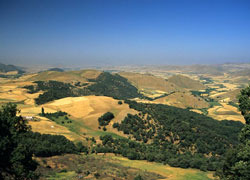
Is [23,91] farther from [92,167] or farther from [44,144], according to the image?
[92,167]

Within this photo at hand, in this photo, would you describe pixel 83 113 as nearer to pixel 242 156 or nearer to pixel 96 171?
pixel 96 171

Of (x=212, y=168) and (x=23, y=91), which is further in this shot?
(x=23, y=91)

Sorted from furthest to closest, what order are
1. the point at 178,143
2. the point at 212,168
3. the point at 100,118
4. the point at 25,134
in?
the point at 100,118 < the point at 178,143 < the point at 212,168 < the point at 25,134

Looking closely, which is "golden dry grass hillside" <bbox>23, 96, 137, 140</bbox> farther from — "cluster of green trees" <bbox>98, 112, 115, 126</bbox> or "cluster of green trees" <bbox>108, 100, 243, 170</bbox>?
"cluster of green trees" <bbox>108, 100, 243, 170</bbox>

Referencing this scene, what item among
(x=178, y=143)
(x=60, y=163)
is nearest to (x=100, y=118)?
(x=178, y=143)

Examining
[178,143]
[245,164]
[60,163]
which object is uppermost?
[245,164]

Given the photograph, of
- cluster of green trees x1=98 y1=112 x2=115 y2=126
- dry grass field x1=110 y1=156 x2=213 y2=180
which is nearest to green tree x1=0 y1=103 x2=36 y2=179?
dry grass field x1=110 y1=156 x2=213 y2=180
